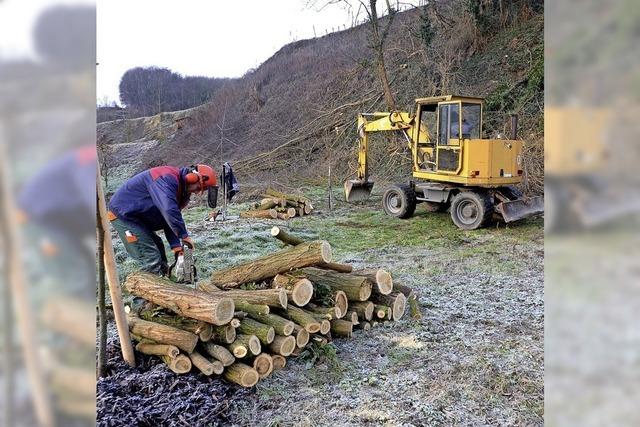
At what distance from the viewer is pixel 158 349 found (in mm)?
3582

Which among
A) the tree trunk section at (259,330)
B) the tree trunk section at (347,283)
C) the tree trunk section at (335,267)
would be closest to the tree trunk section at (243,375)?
the tree trunk section at (259,330)

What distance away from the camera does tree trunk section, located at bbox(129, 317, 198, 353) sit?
3514mm

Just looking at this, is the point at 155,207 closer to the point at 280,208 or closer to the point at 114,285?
the point at 114,285

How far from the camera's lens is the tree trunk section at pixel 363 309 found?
453 cm

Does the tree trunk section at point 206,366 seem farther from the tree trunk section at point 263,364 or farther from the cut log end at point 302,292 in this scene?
the cut log end at point 302,292

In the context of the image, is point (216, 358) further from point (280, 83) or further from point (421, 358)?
point (280, 83)

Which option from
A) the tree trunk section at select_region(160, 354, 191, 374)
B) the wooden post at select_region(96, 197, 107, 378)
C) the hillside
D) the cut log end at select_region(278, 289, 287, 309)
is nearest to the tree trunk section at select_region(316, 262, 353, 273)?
the cut log end at select_region(278, 289, 287, 309)

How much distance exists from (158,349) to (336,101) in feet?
62.4

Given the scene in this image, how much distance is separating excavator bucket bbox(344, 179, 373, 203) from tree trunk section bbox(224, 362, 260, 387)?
24.9 ft

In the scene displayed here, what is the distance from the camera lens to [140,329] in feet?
12.1
